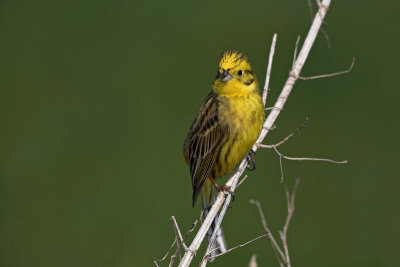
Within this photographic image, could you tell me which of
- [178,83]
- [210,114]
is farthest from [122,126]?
[210,114]

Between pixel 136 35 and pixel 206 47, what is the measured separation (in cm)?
78

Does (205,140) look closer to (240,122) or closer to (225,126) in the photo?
(225,126)

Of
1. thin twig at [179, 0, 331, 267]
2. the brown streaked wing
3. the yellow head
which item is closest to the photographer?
thin twig at [179, 0, 331, 267]

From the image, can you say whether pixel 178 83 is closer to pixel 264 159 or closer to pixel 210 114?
pixel 264 159

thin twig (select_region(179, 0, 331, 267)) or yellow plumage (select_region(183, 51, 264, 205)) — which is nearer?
thin twig (select_region(179, 0, 331, 267))

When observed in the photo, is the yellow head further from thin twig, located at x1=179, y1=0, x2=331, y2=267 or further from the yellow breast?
thin twig, located at x1=179, y1=0, x2=331, y2=267

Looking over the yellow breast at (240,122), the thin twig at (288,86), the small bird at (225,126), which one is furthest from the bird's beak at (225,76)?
the thin twig at (288,86)

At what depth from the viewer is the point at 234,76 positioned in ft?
13.3

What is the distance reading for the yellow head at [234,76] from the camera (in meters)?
4.00

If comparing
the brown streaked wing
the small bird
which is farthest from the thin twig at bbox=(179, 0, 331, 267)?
the brown streaked wing

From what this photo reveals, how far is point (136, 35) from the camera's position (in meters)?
7.82

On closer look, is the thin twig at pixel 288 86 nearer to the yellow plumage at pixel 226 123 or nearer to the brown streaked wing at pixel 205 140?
the yellow plumage at pixel 226 123

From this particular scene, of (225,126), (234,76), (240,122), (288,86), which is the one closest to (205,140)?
(225,126)

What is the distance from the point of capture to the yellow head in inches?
158
